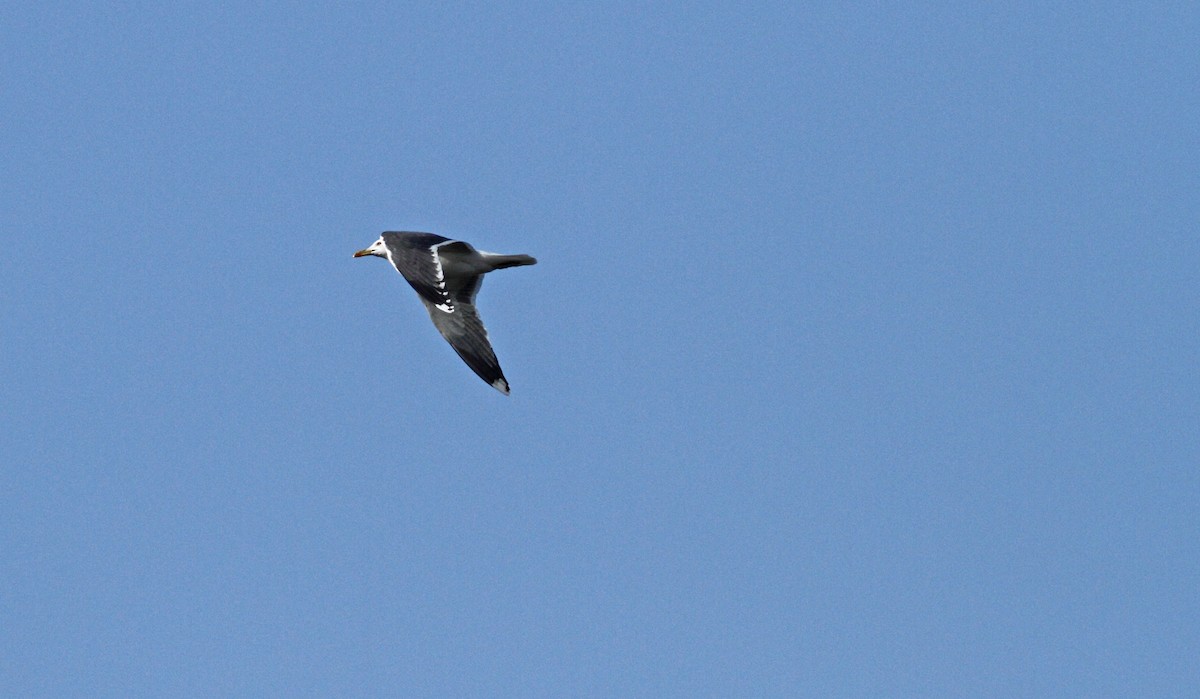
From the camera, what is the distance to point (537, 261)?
90.2 feet

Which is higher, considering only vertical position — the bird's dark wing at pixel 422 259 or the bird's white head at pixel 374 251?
the bird's white head at pixel 374 251

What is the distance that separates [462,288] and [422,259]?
8.46ft

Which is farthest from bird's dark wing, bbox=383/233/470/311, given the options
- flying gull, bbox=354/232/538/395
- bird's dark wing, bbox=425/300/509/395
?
bird's dark wing, bbox=425/300/509/395

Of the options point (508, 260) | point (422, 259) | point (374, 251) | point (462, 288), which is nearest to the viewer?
point (422, 259)

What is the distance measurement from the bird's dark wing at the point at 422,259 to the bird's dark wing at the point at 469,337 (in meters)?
0.74

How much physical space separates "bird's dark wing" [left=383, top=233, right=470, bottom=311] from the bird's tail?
0.55m

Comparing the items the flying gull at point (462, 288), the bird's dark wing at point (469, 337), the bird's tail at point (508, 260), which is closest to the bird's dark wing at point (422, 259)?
the flying gull at point (462, 288)

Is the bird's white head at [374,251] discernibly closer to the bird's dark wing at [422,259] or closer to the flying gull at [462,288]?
the flying gull at [462,288]

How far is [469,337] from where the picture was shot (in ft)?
91.2

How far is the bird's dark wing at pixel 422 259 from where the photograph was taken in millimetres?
24734

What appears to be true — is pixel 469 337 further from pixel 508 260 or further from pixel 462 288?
pixel 508 260

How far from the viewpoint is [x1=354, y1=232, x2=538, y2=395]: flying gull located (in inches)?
1035

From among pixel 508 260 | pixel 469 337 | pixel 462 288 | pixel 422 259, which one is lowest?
pixel 422 259

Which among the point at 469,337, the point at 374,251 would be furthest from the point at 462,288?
the point at 374,251
